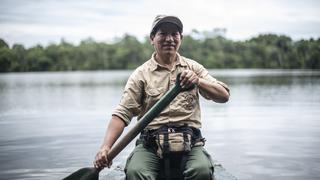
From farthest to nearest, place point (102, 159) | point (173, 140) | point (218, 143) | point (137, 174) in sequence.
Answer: point (218, 143) → point (102, 159) → point (173, 140) → point (137, 174)

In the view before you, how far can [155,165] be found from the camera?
3688 millimetres

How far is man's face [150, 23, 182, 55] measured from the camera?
12.5 feet

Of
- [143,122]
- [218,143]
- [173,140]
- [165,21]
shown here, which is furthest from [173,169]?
[218,143]

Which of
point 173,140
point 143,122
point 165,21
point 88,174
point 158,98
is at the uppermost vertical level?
point 165,21

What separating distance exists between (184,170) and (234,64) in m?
113

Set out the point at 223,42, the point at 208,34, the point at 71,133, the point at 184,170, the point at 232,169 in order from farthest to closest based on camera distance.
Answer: the point at 208,34 → the point at 223,42 → the point at 71,133 → the point at 232,169 → the point at 184,170

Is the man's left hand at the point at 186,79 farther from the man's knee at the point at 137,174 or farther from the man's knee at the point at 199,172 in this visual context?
the man's knee at the point at 137,174

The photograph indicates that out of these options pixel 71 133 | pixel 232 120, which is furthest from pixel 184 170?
pixel 232 120

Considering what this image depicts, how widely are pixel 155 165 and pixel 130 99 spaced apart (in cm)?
64

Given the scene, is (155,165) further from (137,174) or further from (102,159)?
(102,159)

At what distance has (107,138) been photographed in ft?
12.4

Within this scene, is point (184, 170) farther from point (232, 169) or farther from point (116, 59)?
point (116, 59)

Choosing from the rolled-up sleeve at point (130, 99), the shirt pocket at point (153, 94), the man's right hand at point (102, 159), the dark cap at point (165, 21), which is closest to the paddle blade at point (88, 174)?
the man's right hand at point (102, 159)

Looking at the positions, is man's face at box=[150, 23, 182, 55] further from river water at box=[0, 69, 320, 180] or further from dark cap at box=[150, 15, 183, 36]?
river water at box=[0, 69, 320, 180]
